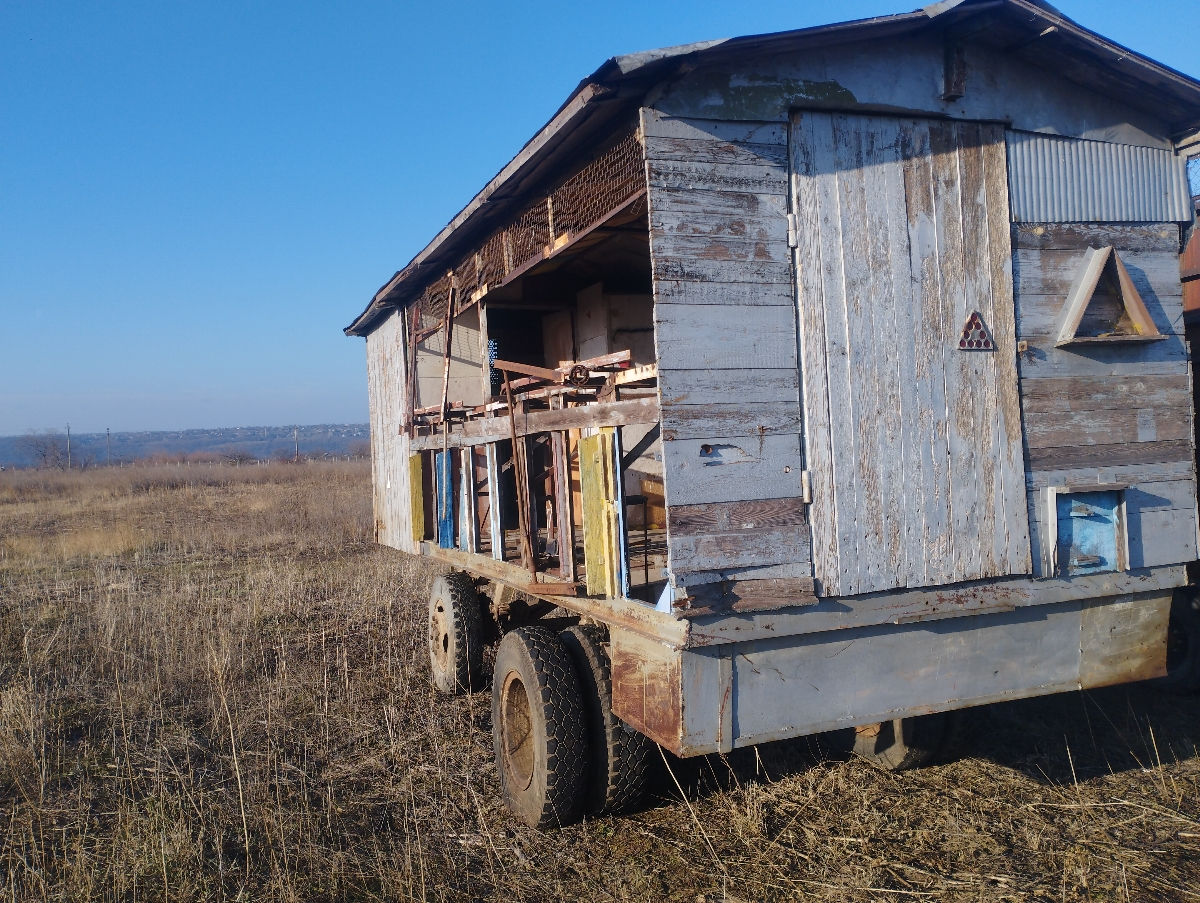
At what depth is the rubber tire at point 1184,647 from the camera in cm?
585

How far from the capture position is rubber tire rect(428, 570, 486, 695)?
680 centimetres

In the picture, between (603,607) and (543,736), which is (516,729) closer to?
(543,736)

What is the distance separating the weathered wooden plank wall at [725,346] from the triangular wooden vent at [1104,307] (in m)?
1.48

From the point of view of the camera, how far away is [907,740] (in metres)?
4.77

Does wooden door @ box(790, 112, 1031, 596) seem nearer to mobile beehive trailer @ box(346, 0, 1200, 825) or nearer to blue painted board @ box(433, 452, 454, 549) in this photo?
mobile beehive trailer @ box(346, 0, 1200, 825)

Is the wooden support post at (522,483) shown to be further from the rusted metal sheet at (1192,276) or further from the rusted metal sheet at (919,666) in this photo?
the rusted metal sheet at (1192,276)

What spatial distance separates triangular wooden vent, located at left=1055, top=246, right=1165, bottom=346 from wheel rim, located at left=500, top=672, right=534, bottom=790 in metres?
3.20

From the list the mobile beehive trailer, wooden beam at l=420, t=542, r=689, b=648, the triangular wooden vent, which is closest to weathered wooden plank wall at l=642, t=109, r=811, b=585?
the mobile beehive trailer

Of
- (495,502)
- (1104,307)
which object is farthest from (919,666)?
(495,502)

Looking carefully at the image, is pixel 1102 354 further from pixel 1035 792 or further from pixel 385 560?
pixel 385 560

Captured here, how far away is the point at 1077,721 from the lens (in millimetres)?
5574

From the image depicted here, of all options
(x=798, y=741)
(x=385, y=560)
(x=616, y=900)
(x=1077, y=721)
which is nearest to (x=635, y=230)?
(x=798, y=741)

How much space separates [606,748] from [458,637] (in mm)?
2767

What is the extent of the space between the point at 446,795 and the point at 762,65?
13.1 ft
